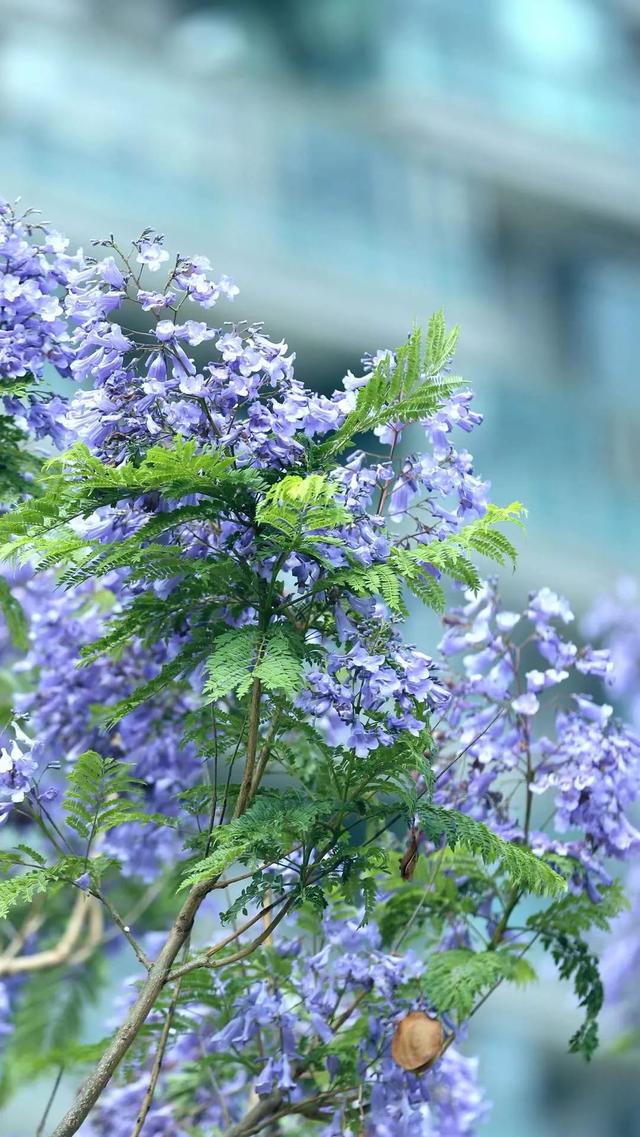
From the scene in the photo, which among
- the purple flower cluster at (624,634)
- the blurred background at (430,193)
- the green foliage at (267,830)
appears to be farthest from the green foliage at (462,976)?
the blurred background at (430,193)

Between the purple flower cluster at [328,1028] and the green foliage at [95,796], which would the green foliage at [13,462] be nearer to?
the green foliage at [95,796]

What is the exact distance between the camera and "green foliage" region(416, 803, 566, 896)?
321 centimetres

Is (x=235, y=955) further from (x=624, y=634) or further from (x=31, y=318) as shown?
(x=624, y=634)

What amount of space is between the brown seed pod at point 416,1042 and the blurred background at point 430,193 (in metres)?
15.5

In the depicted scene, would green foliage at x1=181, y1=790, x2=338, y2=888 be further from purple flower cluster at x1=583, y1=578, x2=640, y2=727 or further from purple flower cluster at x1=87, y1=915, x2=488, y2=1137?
purple flower cluster at x1=583, y1=578, x2=640, y2=727

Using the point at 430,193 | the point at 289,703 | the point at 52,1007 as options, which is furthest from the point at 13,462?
the point at 430,193

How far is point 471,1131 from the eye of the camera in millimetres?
4715

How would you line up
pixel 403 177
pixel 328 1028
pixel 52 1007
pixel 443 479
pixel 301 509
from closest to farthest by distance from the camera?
pixel 301 509 < pixel 443 479 < pixel 328 1028 < pixel 52 1007 < pixel 403 177

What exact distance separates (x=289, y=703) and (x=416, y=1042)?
917 millimetres

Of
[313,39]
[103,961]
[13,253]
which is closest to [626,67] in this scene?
[313,39]

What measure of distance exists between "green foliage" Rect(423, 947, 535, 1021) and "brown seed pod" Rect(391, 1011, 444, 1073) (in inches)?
1.7

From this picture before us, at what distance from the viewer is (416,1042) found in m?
3.75

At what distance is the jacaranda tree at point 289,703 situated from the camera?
3076 millimetres

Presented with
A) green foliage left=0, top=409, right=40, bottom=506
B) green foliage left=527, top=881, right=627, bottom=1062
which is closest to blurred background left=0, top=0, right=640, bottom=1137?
green foliage left=0, top=409, right=40, bottom=506
